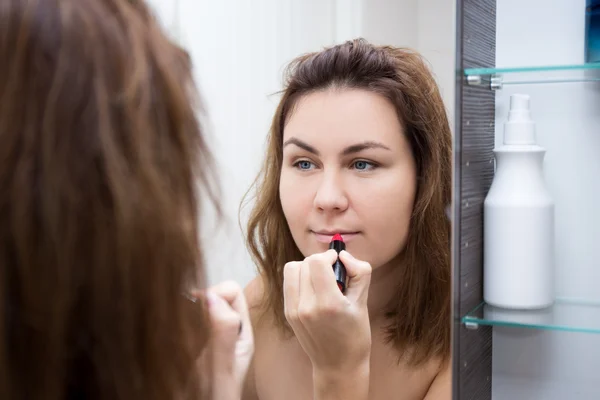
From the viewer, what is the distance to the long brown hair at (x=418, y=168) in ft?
2.58

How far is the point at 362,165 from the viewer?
0.76 metres

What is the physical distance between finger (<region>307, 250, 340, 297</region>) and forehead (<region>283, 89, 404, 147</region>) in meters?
0.16

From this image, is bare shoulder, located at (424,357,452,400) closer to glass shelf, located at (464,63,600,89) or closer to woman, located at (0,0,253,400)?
glass shelf, located at (464,63,600,89)

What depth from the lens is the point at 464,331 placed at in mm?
691

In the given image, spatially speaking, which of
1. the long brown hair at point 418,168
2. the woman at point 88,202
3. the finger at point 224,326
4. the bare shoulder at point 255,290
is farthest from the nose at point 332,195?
the woman at point 88,202

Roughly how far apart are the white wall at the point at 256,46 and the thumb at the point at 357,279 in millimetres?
159

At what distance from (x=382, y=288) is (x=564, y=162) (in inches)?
11.1

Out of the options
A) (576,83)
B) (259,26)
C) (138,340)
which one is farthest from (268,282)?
(138,340)

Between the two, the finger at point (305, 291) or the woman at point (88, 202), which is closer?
the woman at point (88, 202)

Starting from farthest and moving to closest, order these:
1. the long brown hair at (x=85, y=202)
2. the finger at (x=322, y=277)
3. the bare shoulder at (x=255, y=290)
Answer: the bare shoulder at (x=255, y=290), the finger at (x=322, y=277), the long brown hair at (x=85, y=202)

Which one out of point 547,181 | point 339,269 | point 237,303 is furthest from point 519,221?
point 237,303

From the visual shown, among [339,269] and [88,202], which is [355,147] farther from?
[88,202]

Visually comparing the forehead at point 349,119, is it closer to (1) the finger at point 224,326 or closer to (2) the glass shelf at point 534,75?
(2) the glass shelf at point 534,75

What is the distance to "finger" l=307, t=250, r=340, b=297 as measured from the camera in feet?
2.20
